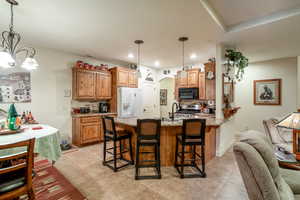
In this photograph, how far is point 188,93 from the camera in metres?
5.26

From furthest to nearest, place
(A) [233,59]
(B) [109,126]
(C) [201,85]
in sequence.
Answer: (C) [201,85] < (A) [233,59] < (B) [109,126]

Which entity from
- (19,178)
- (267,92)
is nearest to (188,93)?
(267,92)

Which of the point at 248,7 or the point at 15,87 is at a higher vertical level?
the point at 248,7

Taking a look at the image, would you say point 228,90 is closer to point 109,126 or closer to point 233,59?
point 233,59

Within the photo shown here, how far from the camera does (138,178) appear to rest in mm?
2434

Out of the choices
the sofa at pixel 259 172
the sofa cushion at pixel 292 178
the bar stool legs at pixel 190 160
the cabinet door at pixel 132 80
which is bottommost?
the bar stool legs at pixel 190 160

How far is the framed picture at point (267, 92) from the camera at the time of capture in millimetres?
4754

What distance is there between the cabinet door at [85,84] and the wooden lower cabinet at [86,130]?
0.71 metres

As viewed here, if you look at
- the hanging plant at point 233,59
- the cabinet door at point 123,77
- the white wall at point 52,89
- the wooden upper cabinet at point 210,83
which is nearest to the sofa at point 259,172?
the hanging plant at point 233,59

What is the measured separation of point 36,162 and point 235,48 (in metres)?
5.29

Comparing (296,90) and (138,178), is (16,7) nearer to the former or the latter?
(138,178)

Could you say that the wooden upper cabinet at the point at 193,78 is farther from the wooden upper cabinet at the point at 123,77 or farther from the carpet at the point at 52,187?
the carpet at the point at 52,187

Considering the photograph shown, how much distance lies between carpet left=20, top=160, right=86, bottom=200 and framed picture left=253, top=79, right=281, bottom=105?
228 inches

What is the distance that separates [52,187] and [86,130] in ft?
6.61
